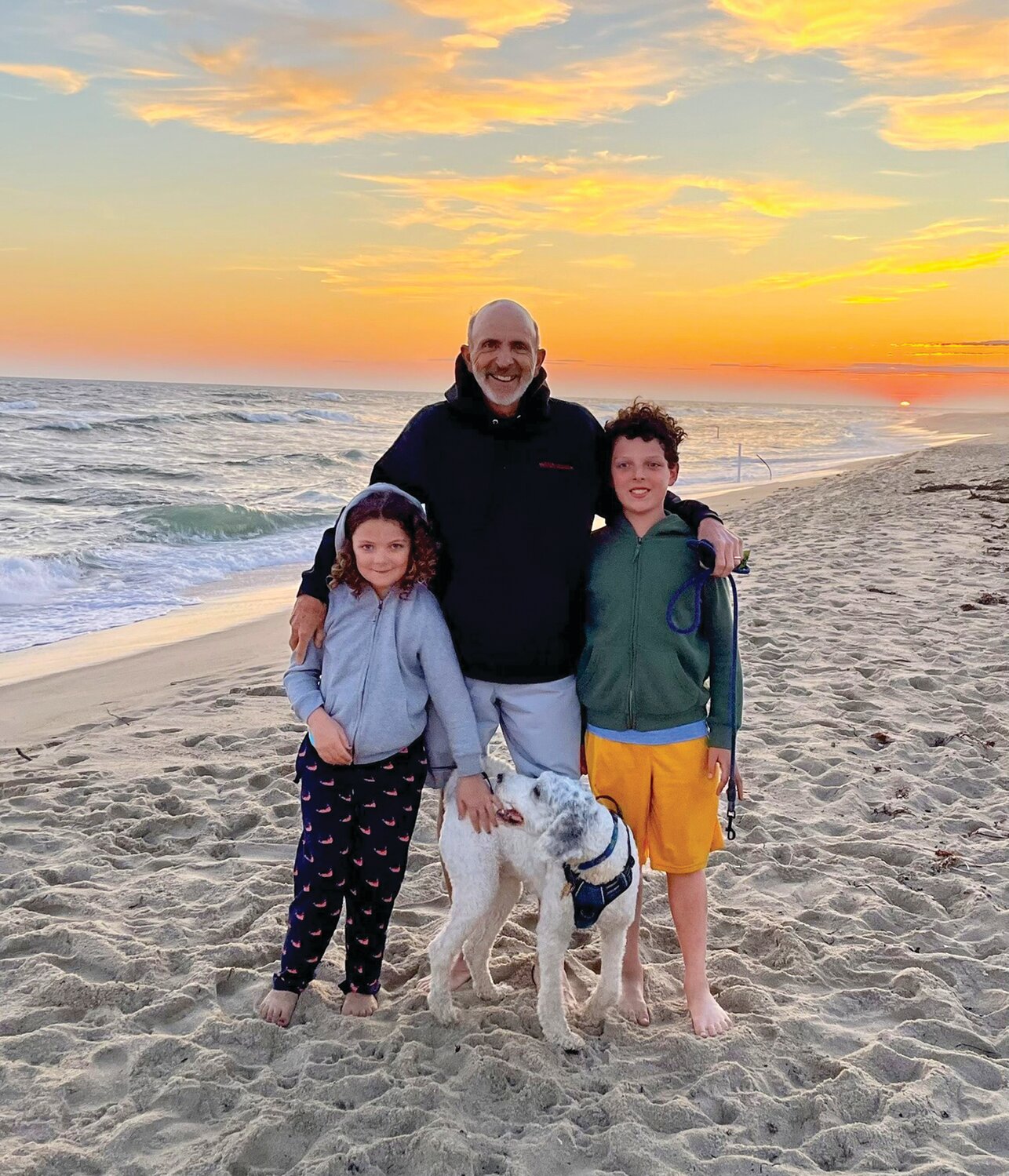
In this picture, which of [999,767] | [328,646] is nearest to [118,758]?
[328,646]

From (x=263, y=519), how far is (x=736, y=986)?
44.8 ft

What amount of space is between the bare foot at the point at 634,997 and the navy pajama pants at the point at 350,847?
0.85 metres

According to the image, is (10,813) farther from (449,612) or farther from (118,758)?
(449,612)

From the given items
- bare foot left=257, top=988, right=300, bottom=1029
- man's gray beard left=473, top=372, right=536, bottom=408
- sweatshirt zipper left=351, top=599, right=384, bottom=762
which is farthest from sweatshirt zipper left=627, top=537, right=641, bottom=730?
bare foot left=257, top=988, right=300, bottom=1029

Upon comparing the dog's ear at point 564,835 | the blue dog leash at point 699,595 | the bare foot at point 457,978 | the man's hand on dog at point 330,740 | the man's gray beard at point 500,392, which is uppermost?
the man's gray beard at point 500,392

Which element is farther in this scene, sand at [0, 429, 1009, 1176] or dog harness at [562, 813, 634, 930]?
dog harness at [562, 813, 634, 930]

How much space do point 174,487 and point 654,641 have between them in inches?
715

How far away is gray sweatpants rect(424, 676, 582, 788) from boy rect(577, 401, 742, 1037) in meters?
0.08

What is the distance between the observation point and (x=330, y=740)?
2779 mm

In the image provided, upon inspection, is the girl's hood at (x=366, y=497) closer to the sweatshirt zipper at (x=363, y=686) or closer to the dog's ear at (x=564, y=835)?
the sweatshirt zipper at (x=363, y=686)

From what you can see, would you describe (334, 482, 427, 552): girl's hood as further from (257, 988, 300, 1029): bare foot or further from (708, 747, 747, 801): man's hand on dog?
(257, 988, 300, 1029): bare foot

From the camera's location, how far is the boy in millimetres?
2887

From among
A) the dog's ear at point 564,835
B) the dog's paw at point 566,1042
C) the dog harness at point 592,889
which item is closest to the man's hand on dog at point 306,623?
the dog's ear at point 564,835

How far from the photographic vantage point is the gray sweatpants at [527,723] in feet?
9.73
